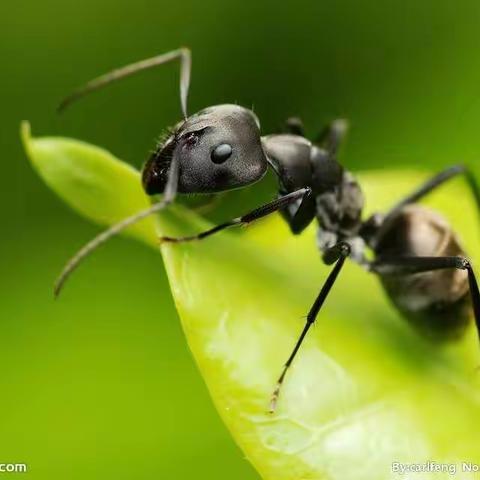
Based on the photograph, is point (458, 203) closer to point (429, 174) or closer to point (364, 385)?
point (429, 174)

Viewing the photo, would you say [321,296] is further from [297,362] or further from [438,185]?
[438,185]

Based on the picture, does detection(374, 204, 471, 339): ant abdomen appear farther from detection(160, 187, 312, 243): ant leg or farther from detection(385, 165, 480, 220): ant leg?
detection(160, 187, 312, 243): ant leg

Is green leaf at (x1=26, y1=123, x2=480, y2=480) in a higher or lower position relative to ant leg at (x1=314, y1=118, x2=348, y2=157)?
lower

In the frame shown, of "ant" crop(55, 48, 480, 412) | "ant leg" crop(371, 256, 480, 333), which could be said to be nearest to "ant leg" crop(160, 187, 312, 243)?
"ant" crop(55, 48, 480, 412)

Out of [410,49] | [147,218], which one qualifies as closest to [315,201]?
[147,218]

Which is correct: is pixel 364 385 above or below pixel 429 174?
below

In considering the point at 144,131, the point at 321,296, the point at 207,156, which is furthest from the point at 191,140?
the point at 144,131
